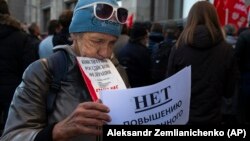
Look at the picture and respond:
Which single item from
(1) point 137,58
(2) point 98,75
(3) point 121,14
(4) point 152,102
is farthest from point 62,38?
(4) point 152,102

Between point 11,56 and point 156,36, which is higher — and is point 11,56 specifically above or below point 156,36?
above

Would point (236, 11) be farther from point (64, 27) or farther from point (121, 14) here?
point (121, 14)

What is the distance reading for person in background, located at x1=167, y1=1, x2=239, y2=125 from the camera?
12.5 ft

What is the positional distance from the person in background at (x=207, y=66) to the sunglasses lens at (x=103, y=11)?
1.92 meters

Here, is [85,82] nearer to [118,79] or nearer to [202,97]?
[118,79]

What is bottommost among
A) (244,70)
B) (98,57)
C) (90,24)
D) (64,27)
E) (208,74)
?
(244,70)

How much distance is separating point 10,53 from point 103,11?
9.38ft

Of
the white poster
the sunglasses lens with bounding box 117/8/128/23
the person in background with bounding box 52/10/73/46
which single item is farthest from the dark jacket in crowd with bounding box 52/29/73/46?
the white poster

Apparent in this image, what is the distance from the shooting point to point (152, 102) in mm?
1774

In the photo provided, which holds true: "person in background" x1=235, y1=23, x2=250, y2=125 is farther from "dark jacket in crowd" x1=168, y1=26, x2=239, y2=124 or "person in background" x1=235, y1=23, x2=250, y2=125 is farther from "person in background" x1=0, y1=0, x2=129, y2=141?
"person in background" x1=0, y1=0, x2=129, y2=141

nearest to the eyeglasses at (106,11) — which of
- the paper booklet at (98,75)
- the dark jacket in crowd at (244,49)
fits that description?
the paper booklet at (98,75)

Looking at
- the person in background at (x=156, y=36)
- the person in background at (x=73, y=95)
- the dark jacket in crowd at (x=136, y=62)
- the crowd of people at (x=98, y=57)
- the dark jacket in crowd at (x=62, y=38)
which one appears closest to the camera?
the person in background at (x=73, y=95)

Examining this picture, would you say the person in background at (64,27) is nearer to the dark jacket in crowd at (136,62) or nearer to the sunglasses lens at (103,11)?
the dark jacket in crowd at (136,62)

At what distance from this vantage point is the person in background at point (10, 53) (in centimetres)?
459
